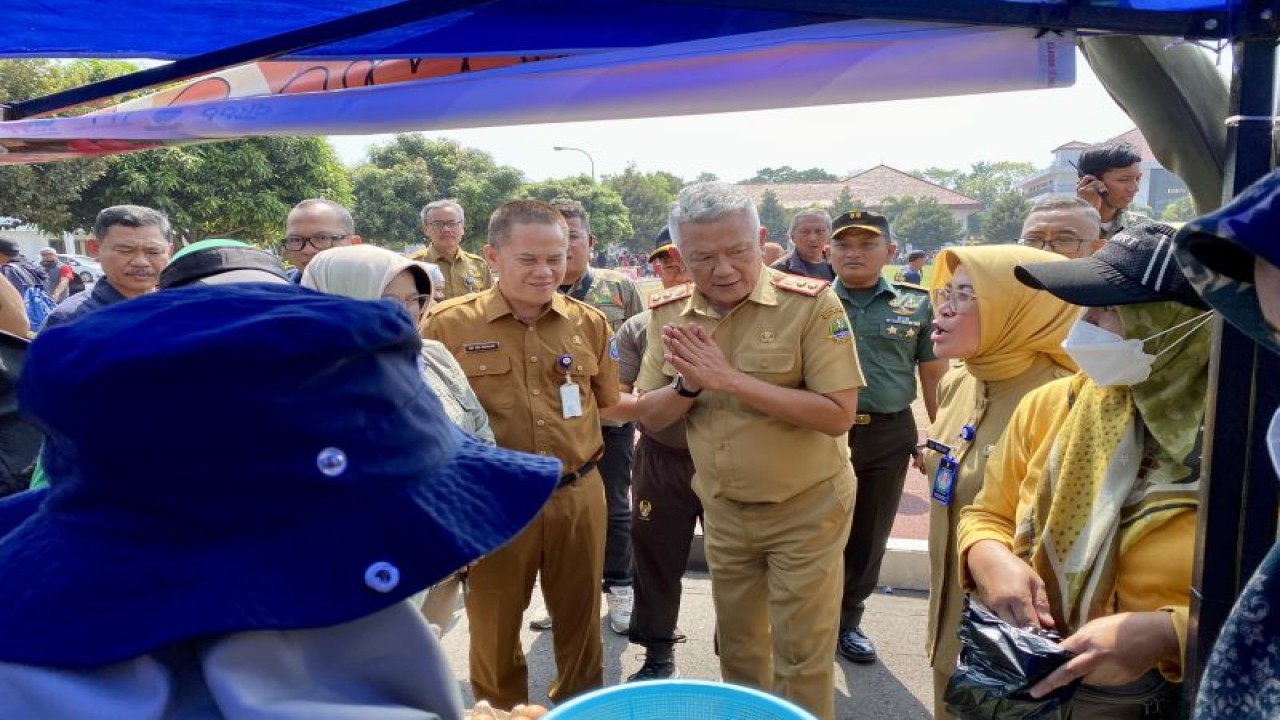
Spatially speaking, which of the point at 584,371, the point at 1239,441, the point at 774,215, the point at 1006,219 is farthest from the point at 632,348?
the point at 774,215

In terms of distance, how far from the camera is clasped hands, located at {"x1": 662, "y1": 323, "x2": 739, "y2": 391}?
9.09ft

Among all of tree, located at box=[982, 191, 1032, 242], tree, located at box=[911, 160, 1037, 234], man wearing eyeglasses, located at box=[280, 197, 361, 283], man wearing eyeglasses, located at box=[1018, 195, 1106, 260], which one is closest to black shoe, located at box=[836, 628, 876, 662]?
man wearing eyeglasses, located at box=[1018, 195, 1106, 260]

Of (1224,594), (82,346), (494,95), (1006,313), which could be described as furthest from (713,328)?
(82,346)

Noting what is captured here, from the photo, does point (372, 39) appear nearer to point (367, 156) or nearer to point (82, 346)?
point (82, 346)

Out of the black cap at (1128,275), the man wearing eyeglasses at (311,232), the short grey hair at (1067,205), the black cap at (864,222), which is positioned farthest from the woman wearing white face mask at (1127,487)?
the man wearing eyeglasses at (311,232)

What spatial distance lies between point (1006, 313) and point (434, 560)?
87.9 inches

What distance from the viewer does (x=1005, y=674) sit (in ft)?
5.26

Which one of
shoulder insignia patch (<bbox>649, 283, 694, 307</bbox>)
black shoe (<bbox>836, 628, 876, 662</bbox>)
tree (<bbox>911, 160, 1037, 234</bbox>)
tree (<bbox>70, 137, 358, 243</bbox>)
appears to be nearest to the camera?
shoulder insignia patch (<bbox>649, 283, 694, 307</bbox>)

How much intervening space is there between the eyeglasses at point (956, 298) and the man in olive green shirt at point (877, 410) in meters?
1.32

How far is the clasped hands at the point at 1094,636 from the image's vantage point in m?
1.60

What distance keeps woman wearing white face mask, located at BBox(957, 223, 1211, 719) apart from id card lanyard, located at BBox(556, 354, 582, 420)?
168cm

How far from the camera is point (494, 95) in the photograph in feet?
7.20

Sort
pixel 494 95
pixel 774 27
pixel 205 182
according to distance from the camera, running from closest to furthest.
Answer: pixel 774 27, pixel 494 95, pixel 205 182

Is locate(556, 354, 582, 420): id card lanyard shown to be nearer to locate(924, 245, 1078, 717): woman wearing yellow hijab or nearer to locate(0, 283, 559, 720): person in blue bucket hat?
locate(924, 245, 1078, 717): woman wearing yellow hijab
